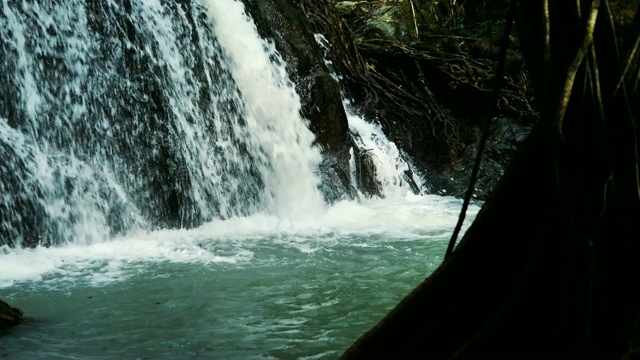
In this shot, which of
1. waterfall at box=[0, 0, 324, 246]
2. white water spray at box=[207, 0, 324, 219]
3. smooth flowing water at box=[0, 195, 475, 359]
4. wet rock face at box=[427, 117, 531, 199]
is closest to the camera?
smooth flowing water at box=[0, 195, 475, 359]

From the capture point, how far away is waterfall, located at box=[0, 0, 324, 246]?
7.29 m

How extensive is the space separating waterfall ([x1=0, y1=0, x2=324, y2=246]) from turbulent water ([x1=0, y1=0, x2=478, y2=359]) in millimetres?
17

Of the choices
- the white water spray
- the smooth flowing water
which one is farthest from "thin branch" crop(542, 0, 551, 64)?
the white water spray

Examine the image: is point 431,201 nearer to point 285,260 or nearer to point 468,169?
point 468,169

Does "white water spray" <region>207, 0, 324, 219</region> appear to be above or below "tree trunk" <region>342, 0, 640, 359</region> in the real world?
above

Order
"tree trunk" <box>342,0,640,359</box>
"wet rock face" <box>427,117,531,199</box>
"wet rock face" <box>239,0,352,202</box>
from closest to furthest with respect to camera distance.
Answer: "tree trunk" <box>342,0,640,359</box> < "wet rock face" <box>239,0,352,202</box> < "wet rock face" <box>427,117,531,199</box>

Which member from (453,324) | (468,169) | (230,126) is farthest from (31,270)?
(468,169)

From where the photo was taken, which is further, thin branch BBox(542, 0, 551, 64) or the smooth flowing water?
the smooth flowing water

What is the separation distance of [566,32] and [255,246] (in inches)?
199

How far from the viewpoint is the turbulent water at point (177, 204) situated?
15.4ft

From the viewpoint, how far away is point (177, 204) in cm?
815

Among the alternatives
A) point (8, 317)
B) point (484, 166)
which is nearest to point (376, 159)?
point (484, 166)

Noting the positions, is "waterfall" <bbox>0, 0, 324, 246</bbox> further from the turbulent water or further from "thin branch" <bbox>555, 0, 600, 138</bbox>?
"thin branch" <bbox>555, 0, 600, 138</bbox>

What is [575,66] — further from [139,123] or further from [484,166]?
[484,166]
